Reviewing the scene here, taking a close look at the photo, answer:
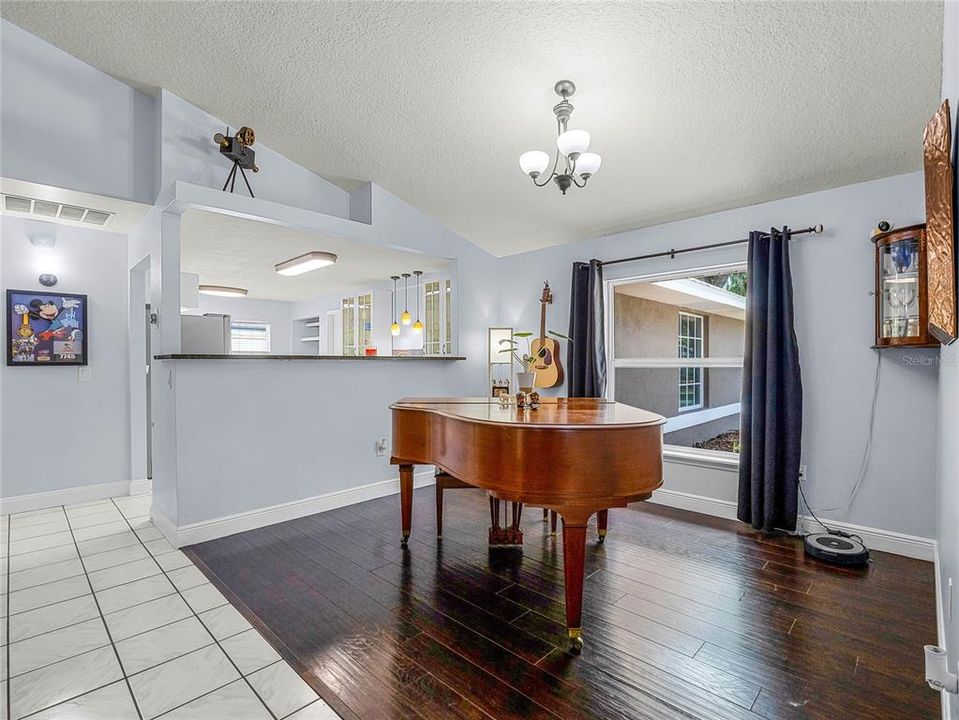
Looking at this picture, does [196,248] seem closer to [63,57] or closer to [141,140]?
[141,140]

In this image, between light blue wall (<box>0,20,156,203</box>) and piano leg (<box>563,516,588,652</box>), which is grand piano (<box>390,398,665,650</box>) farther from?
light blue wall (<box>0,20,156,203</box>)

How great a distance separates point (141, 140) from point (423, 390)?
286 centimetres

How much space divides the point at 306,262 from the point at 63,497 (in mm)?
2832

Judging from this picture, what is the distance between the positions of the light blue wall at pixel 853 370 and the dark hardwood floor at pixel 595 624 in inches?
16.3

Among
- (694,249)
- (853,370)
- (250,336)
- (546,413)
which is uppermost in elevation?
(694,249)

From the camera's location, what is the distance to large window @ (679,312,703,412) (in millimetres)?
4293

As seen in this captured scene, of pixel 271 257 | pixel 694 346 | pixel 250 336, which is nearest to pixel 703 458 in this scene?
pixel 694 346

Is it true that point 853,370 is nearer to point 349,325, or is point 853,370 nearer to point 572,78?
point 572,78

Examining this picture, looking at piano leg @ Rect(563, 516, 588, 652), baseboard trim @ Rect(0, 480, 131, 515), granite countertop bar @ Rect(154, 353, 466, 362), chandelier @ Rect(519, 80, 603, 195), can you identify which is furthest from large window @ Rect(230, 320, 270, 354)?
piano leg @ Rect(563, 516, 588, 652)

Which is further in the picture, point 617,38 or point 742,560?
point 742,560

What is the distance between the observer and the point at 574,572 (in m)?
1.94

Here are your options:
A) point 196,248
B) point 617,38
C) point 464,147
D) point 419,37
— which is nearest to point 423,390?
point 464,147

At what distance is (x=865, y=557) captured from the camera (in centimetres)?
272

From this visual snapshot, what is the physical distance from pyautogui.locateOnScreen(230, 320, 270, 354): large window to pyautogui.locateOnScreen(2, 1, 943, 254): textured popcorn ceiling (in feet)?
16.7
